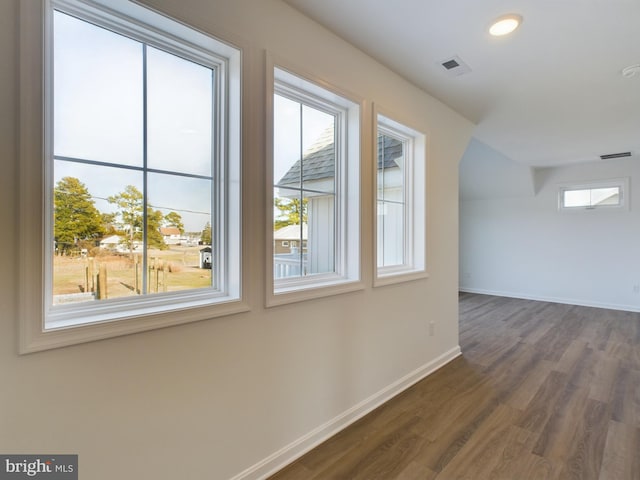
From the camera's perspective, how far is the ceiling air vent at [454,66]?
218 centimetres

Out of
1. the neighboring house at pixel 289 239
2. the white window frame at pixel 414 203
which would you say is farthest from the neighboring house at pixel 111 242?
the white window frame at pixel 414 203

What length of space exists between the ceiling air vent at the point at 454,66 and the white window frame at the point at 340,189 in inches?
27.6

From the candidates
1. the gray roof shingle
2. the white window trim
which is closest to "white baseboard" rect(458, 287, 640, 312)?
the white window trim

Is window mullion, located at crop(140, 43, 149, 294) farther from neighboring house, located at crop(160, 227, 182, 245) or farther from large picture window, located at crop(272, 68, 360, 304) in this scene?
large picture window, located at crop(272, 68, 360, 304)

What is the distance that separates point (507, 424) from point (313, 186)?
206 centimetres

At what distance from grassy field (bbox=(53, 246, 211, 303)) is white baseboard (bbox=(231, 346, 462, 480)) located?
1.00m

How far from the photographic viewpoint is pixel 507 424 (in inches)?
82.8

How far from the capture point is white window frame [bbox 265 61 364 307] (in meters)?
1.78

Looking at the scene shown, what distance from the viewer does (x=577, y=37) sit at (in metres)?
1.91

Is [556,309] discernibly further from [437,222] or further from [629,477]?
[629,477]

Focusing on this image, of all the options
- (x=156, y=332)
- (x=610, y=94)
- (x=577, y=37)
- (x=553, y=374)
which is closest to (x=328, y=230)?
(x=156, y=332)

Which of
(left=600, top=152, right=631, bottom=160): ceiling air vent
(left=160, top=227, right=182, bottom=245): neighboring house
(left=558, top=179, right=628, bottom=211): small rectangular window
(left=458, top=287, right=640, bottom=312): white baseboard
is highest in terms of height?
(left=600, top=152, right=631, bottom=160): ceiling air vent

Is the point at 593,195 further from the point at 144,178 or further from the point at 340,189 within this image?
the point at 144,178

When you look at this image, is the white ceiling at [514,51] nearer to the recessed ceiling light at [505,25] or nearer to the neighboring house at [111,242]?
the recessed ceiling light at [505,25]
